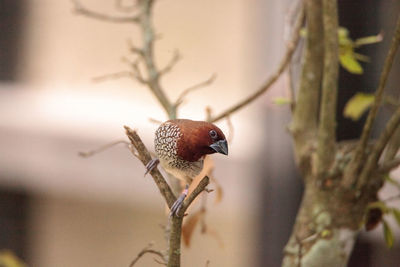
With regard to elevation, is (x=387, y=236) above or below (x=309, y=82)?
below

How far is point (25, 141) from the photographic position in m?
2.07

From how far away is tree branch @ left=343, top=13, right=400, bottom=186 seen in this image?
1.73ft

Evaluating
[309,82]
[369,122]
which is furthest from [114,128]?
[369,122]

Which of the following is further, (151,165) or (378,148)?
(378,148)

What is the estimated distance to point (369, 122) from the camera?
55cm

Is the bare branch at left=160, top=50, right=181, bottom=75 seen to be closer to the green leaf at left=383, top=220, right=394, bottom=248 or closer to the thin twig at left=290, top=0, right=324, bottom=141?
the thin twig at left=290, top=0, right=324, bottom=141

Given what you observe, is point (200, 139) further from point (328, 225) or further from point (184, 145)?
point (328, 225)

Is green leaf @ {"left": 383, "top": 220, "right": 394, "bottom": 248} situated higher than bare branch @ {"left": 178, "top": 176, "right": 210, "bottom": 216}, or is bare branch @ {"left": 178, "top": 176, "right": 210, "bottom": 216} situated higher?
bare branch @ {"left": 178, "top": 176, "right": 210, "bottom": 216}

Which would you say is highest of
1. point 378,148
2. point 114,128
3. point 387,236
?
point 378,148

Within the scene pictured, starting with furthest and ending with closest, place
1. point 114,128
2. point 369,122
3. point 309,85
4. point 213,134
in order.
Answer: point 114,128, point 309,85, point 369,122, point 213,134

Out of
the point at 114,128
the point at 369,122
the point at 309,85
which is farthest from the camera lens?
the point at 114,128

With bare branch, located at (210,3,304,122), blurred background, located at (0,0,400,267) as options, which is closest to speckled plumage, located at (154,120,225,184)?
bare branch, located at (210,3,304,122)

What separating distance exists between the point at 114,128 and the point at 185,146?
1570 mm

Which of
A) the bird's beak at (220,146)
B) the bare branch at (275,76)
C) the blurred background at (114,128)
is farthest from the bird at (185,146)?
the blurred background at (114,128)
